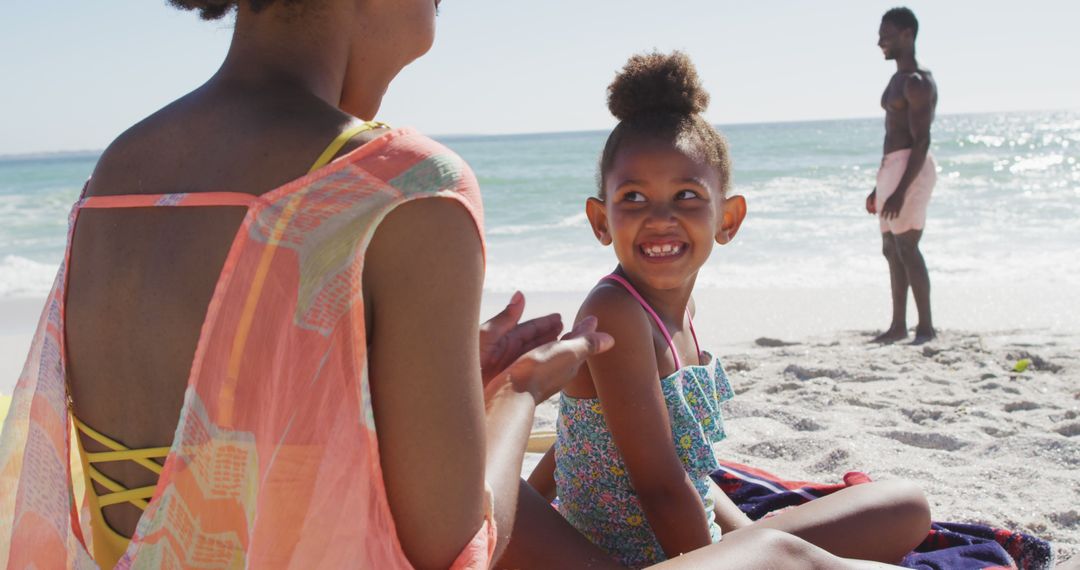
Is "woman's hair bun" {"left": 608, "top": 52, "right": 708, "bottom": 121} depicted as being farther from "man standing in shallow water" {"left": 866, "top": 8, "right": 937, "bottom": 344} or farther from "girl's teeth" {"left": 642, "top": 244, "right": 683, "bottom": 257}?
"man standing in shallow water" {"left": 866, "top": 8, "right": 937, "bottom": 344}

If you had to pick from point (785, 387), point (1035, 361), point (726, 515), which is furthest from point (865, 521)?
point (1035, 361)

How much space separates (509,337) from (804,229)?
1081 cm

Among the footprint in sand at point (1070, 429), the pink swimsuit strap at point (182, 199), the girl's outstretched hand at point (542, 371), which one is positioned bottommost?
the footprint in sand at point (1070, 429)

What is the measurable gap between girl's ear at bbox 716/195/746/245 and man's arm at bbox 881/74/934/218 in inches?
149

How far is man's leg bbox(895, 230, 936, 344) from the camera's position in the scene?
19.4 ft

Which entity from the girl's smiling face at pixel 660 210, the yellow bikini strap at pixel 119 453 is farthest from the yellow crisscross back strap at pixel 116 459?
the girl's smiling face at pixel 660 210

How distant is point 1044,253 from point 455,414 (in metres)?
9.35

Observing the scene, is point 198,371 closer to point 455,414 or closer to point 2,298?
point 455,414

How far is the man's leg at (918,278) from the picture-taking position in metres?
5.92

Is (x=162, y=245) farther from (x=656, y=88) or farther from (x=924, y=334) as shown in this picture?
(x=924, y=334)

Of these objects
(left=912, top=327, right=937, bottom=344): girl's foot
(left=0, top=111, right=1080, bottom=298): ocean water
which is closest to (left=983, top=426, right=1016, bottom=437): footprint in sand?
(left=912, top=327, right=937, bottom=344): girl's foot

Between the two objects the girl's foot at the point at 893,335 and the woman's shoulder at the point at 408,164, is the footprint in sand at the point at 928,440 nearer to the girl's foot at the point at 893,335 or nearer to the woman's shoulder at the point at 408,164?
the girl's foot at the point at 893,335

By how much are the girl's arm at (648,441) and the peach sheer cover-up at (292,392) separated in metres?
0.94

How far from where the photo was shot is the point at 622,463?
2.34 metres
